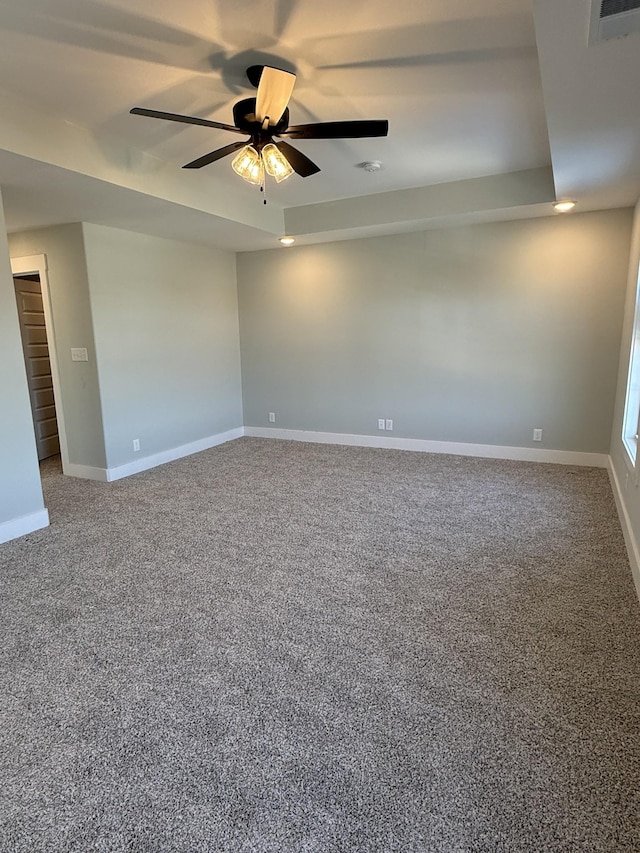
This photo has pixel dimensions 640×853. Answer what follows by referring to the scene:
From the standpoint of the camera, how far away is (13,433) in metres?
3.31

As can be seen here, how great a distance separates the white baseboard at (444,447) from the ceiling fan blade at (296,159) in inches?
131

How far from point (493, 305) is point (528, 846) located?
4.42m

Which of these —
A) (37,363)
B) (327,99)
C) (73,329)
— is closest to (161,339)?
(73,329)

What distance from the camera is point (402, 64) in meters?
2.29

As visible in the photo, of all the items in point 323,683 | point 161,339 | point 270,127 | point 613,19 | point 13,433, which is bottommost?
point 323,683

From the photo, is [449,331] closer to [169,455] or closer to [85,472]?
[169,455]

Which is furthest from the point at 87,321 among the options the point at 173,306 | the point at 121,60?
the point at 121,60

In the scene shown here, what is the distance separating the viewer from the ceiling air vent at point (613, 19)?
1395 millimetres

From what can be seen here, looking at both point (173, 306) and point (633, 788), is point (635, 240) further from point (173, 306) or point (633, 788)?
point (173, 306)

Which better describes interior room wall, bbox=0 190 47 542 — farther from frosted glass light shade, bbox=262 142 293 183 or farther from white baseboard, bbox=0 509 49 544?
frosted glass light shade, bbox=262 142 293 183

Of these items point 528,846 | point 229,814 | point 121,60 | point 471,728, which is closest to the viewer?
point 528,846

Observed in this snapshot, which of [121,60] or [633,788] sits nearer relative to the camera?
[633,788]

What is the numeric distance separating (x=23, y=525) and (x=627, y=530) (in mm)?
4146

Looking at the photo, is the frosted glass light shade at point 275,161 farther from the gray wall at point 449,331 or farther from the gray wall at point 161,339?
the gray wall at point 449,331
